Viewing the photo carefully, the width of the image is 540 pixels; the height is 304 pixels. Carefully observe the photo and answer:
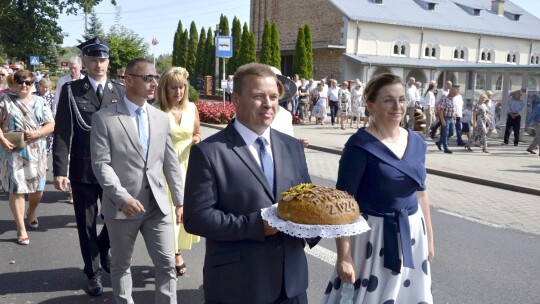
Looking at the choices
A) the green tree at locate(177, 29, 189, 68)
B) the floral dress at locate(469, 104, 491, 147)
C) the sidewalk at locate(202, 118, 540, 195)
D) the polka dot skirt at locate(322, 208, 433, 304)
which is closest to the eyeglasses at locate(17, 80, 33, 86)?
the polka dot skirt at locate(322, 208, 433, 304)

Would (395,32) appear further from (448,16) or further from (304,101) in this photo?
(304,101)

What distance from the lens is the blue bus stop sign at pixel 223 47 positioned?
21.8m

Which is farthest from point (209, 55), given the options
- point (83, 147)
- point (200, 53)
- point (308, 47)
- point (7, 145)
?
point (83, 147)

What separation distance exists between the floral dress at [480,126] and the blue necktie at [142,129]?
1345 cm

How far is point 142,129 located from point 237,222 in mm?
1771

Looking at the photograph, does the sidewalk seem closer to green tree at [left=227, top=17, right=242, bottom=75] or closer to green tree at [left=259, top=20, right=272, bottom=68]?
green tree at [left=259, top=20, right=272, bottom=68]

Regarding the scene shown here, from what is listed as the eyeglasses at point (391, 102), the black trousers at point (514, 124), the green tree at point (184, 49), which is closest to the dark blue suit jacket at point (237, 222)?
the eyeglasses at point (391, 102)

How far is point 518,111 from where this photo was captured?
692 inches

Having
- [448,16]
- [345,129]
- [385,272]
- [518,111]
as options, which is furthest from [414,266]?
[448,16]

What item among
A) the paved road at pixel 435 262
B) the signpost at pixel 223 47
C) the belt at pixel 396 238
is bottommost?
the paved road at pixel 435 262

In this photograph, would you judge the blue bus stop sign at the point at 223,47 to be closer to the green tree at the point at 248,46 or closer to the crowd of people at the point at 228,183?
the crowd of people at the point at 228,183

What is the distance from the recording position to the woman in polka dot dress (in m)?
3.18

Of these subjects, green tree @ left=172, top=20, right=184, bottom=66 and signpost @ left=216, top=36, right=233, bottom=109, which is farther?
green tree @ left=172, top=20, right=184, bottom=66

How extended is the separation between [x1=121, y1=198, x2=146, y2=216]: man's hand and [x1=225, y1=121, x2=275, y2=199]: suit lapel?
4.24ft
